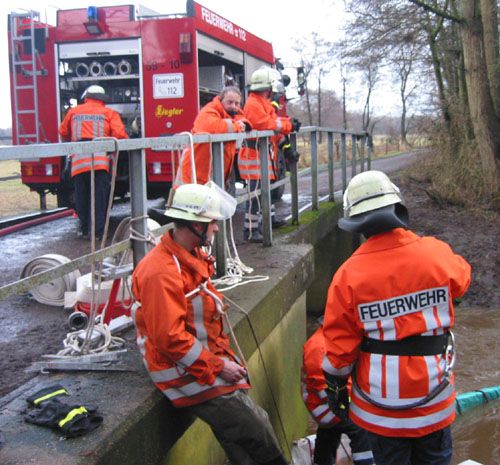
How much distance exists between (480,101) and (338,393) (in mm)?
10802

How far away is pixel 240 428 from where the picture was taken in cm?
265

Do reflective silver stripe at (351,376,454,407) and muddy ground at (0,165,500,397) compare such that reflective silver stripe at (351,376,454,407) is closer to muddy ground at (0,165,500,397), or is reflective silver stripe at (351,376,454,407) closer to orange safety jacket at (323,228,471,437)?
orange safety jacket at (323,228,471,437)

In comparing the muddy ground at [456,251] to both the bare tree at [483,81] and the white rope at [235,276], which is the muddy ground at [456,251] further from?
the bare tree at [483,81]

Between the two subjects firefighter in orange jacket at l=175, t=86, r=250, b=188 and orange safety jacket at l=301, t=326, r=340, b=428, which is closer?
orange safety jacket at l=301, t=326, r=340, b=428

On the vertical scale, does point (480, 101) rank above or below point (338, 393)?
above

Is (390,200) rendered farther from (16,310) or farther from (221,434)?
(16,310)

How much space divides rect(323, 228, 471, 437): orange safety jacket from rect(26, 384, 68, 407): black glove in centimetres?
114

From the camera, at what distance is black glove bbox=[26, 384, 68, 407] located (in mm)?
2434

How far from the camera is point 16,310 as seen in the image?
4.54 metres

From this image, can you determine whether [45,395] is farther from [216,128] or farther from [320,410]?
[216,128]

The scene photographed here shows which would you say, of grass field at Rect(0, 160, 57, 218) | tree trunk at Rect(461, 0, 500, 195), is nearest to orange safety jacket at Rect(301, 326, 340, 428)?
grass field at Rect(0, 160, 57, 218)

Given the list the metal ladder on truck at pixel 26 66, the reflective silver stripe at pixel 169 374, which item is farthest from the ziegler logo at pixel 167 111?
the reflective silver stripe at pixel 169 374

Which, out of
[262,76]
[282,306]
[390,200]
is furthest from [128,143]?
[262,76]

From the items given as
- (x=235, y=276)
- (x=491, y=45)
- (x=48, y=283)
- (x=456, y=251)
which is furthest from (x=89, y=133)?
(x=491, y=45)
